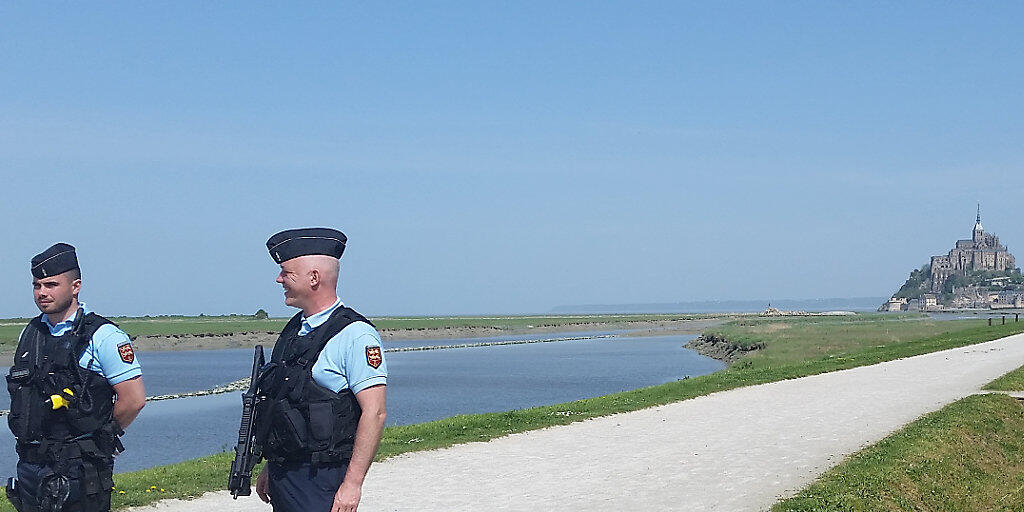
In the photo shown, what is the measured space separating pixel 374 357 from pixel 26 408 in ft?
8.42

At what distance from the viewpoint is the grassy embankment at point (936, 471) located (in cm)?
1078

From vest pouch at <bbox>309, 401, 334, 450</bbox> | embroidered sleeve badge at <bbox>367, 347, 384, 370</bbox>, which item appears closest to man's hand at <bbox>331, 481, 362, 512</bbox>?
vest pouch at <bbox>309, 401, 334, 450</bbox>

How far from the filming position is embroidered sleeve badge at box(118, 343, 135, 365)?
6.61m

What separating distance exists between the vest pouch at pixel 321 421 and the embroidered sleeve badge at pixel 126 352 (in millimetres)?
1846

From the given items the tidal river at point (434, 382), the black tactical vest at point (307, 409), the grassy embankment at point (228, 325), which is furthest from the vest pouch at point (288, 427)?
the grassy embankment at point (228, 325)

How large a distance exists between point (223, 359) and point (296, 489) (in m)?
59.8

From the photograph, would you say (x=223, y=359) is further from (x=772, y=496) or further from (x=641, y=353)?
(x=772, y=496)

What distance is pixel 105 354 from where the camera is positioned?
258 inches

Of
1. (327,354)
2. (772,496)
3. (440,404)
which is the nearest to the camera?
(327,354)

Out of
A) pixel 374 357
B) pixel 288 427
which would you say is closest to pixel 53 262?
pixel 288 427

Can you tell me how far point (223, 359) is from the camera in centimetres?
6297

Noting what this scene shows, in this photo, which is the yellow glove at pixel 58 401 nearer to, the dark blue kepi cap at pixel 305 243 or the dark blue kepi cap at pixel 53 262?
the dark blue kepi cap at pixel 53 262

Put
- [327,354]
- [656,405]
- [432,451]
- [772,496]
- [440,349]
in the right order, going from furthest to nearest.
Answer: [440,349]
[656,405]
[432,451]
[772,496]
[327,354]

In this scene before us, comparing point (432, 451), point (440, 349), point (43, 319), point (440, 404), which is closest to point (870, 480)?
point (432, 451)
